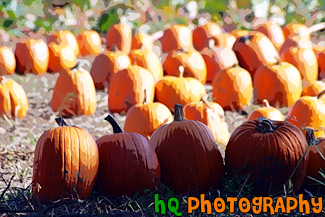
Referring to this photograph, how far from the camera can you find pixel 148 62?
6027mm

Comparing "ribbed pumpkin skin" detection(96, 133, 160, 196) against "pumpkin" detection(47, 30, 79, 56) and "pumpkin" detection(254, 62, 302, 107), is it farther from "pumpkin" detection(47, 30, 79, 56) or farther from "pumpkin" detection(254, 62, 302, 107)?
"pumpkin" detection(47, 30, 79, 56)

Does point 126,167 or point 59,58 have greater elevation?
point 59,58

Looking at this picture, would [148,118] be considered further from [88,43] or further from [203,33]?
[203,33]

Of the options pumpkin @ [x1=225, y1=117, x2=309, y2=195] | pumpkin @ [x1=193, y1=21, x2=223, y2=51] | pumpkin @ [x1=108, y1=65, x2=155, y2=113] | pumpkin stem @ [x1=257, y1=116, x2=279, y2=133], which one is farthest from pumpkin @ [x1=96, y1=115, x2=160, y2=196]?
pumpkin @ [x1=193, y1=21, x2=223, y2=51]

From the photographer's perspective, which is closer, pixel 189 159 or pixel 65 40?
pixel 189 159

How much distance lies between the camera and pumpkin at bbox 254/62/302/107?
532cm

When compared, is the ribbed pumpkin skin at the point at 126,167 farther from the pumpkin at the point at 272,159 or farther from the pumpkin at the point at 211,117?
the pumpkin at the point at 211,117

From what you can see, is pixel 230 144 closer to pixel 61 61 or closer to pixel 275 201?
pixel 275 201

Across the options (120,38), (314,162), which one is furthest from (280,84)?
(120,38)

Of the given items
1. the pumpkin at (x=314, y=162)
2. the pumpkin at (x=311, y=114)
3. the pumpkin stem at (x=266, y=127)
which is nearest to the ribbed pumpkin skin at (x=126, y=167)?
the pumpkin stem at (x=266, y=127)

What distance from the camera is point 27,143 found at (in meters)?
4.43

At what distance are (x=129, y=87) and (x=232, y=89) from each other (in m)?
0.89

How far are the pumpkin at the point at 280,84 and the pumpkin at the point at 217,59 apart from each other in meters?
0.87

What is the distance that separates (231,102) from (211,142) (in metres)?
2.25
